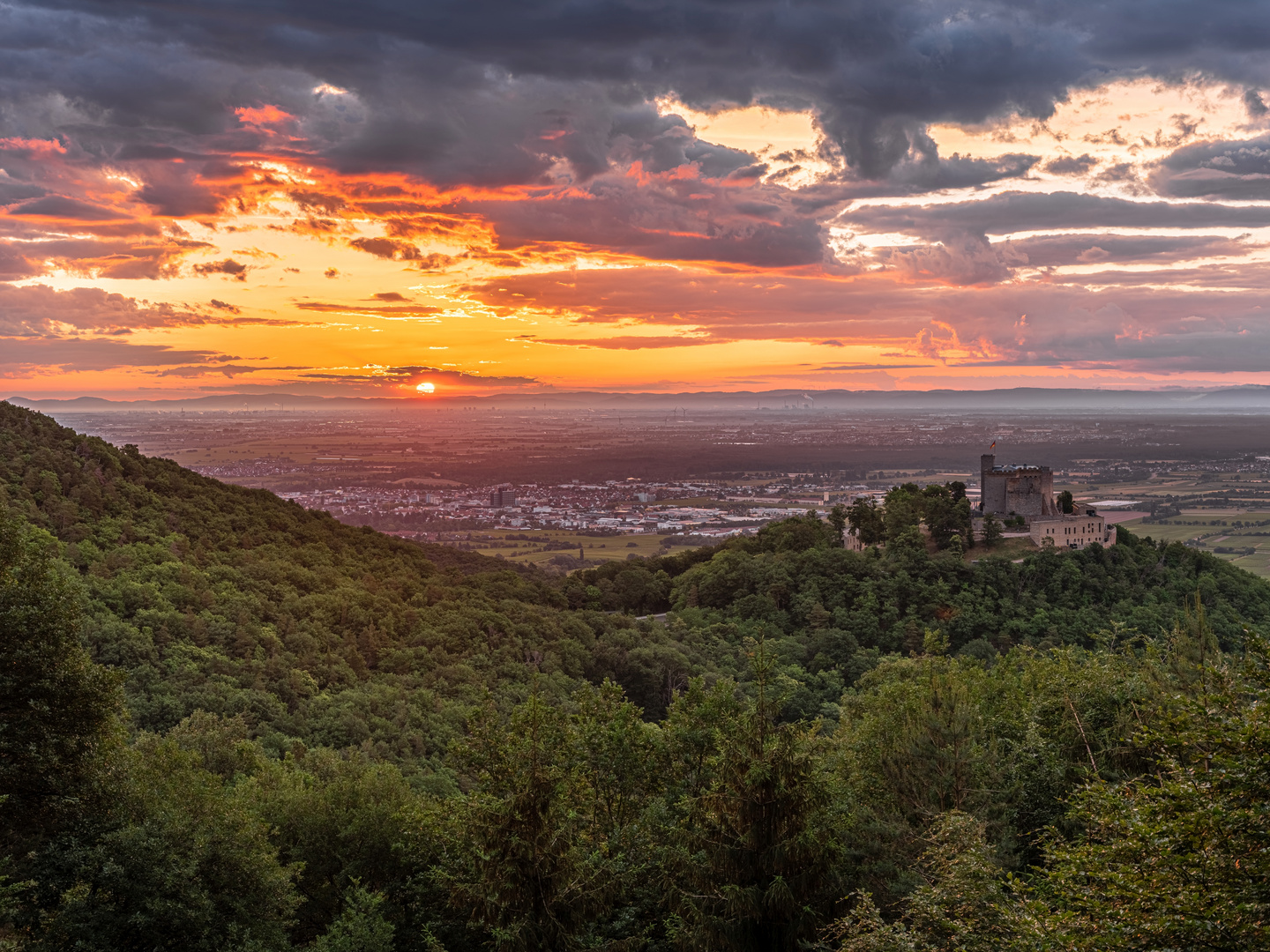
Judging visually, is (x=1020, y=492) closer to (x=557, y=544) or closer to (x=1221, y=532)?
(x=557, y=544)

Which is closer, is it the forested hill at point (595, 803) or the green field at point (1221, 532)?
the forested hill at point (595, 803)

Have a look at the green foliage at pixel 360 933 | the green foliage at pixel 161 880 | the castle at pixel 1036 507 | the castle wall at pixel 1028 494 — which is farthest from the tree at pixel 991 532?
the green foliage at pixel 161 880

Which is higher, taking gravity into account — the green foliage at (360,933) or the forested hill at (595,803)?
the forested hill at (595,803)

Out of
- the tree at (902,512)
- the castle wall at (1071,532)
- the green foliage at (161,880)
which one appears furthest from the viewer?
the tree at (902,512)

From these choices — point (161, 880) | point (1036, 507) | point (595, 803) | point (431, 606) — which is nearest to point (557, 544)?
point (1036, 507)

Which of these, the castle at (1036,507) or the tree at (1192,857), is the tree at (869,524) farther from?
the tree at (1192,857)

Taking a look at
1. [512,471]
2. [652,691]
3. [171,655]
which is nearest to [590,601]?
[652,691]

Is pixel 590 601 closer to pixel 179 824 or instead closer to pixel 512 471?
pixel 179 824
